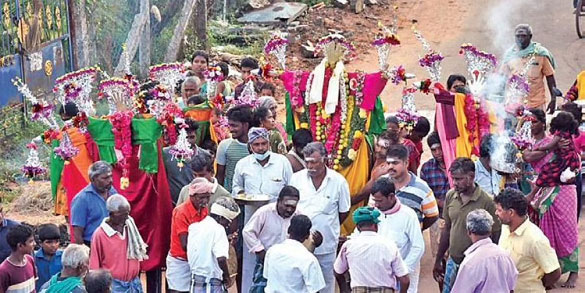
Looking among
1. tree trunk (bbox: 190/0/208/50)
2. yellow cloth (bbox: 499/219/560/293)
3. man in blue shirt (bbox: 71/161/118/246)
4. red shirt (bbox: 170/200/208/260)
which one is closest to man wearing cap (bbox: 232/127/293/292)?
red shirt (bbox: 170/200/208/260)

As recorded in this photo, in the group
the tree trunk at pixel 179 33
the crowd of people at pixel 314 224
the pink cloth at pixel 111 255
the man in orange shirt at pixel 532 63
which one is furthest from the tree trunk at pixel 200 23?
the pink cloth at pixel 111 255

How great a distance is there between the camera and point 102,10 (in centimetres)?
1647

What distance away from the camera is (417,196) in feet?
28.4

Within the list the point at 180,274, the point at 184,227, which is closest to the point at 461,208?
the point at 184,227

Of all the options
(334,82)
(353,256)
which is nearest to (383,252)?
(353,256)

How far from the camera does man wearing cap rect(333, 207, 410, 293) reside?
7.15 meters

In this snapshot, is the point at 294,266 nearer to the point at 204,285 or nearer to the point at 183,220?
the point at 204,285

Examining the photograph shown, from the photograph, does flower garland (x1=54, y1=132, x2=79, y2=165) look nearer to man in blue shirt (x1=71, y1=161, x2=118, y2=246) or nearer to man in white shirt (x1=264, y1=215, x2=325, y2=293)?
man in blue shirt (x1=71, y1=161, x2=118, y2=246)

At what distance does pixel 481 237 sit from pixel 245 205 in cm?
258

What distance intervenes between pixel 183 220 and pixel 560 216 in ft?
12.6

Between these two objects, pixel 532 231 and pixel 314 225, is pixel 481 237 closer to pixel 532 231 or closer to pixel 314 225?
pixel 532 231

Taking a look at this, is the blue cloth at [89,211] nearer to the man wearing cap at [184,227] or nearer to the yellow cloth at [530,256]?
the man wearing cap at [184,227]

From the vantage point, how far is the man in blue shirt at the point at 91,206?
323 inches

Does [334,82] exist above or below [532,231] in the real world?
above
